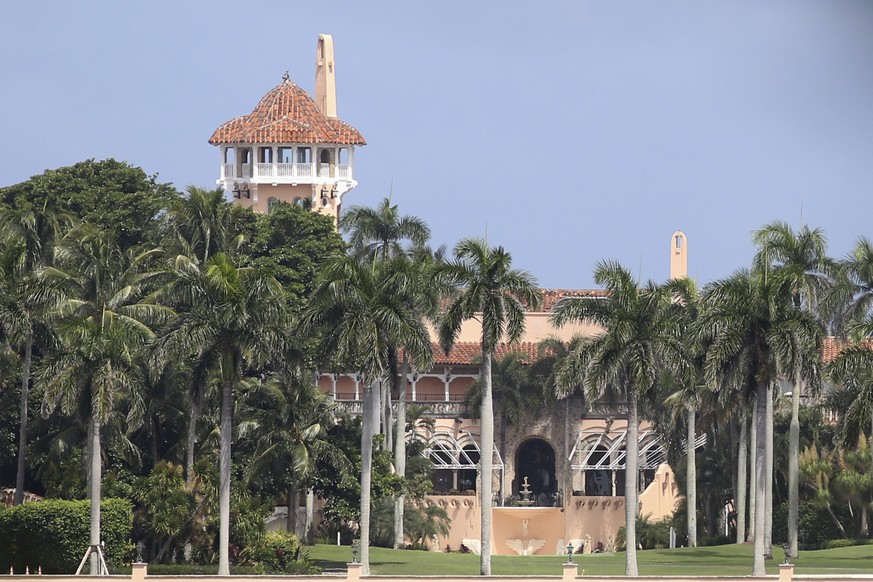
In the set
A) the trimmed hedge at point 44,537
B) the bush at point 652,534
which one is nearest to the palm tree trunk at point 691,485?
the bush at point 652,534

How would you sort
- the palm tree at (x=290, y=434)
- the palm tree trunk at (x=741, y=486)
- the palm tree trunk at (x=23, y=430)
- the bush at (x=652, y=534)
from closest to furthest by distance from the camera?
the palm tree trunk at (x=23, y=430) → the palm tree at (x=290, y=434) → the palm tree trunk at (x=741, y=486) → the bush at (x=652, y=534)

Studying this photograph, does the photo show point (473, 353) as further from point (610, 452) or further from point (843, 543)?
point (843, 543)

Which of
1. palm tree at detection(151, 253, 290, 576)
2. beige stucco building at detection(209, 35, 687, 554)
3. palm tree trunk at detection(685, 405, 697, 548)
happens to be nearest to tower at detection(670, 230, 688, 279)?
beige stucco building at detection(209, 35, 687, 554)

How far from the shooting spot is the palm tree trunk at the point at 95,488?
62875 millimetres

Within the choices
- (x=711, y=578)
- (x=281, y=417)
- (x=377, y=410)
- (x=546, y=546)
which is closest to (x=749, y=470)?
(x=546, y=546)

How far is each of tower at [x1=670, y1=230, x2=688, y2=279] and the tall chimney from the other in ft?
62.0

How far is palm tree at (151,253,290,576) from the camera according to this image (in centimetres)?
6625

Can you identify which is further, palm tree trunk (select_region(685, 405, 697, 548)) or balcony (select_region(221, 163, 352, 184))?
balcony (select_region(221, 163, 352, 184))

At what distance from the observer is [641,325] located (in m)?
66.2

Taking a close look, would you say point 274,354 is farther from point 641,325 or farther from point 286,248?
point 286,248

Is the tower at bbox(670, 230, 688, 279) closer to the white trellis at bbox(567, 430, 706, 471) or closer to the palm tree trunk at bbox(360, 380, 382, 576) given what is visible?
the white trellis at bbox(567, 430, 706, 471)

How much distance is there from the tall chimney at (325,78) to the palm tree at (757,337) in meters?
48.7

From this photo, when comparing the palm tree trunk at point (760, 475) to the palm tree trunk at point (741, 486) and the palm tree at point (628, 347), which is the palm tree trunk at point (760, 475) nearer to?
the palm tree at point (628, 347)

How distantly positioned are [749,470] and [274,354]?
30229mm
